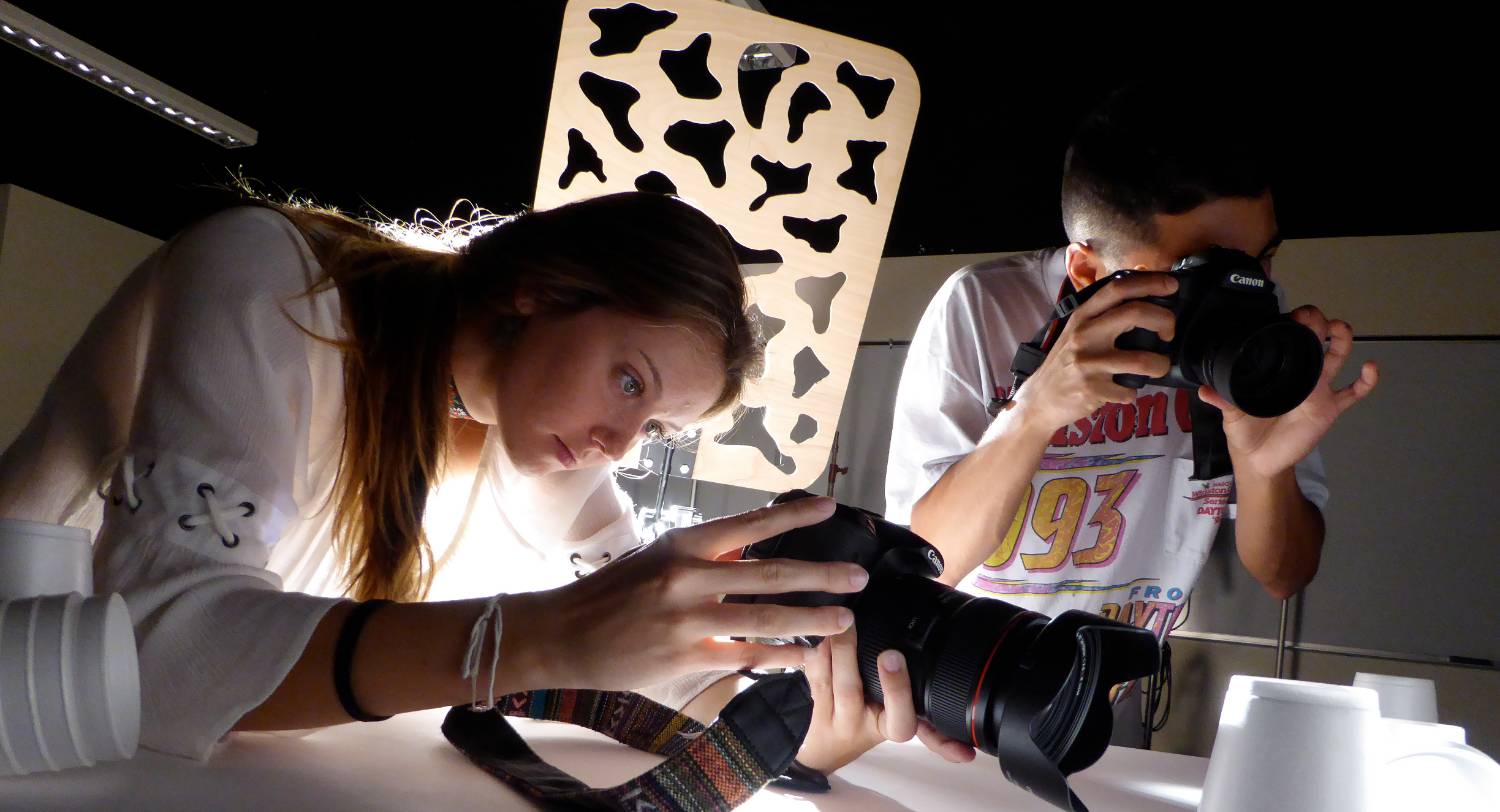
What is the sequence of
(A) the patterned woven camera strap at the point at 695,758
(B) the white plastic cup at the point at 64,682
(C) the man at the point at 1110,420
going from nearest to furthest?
(B) the white plastic cup at the point at 64,682 < (A) the patterned woven camera strap at the point at 695,758 < (C) the man at the point at 1110,420

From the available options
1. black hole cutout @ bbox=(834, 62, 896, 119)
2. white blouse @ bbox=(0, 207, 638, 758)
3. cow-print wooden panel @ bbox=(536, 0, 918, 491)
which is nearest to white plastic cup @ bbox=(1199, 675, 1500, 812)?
white blouse @ bbox=(0, 207, 638, 758)

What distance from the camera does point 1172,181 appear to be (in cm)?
117

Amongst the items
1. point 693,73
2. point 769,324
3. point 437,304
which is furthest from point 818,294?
point 693,73

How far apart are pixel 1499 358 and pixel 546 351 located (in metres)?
3.15

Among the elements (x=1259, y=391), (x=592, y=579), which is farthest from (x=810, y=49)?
(x=592, y=579)

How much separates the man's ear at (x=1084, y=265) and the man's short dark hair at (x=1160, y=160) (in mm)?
12

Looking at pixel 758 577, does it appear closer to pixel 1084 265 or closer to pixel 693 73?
pixel 1084 265

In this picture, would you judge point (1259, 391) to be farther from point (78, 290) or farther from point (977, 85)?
point (78, 290)

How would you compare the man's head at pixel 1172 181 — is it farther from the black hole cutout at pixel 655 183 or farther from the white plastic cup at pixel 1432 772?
the black hole cutout at pixel 655 183

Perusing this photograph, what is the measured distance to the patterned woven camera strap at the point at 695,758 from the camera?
620 mm

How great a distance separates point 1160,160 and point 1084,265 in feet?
0.50

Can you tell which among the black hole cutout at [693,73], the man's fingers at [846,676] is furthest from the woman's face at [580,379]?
the black hole cutout at [693,73]

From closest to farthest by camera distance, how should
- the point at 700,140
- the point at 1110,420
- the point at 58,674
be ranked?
the point at 58,674 < the point at 1110,420 < the point at 700,140

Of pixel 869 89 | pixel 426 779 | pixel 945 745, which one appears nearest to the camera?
pixel 426 779
